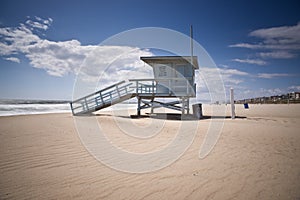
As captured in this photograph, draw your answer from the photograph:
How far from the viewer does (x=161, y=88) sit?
50.5 ft

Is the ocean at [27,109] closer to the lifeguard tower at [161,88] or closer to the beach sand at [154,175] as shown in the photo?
the lifeguard tower at [161,88]

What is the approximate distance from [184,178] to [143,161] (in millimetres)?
1215

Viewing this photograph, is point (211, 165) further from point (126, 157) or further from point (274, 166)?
point (126, 157)

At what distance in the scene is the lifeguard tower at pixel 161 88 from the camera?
1412cm

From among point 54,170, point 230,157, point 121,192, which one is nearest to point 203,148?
point 230,157

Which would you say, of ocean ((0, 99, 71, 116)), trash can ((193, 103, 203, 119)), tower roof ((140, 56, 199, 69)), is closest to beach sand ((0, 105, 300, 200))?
trash can ((193, 103, 203, 119))

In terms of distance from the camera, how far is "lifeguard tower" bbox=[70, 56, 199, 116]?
1412cm

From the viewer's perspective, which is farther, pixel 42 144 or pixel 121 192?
pixel 42 144

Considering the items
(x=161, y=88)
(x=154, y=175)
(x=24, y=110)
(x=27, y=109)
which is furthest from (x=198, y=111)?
(x=27, y=109)

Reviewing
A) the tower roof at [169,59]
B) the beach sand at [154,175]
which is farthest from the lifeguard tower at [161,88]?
the beach sand at [154,175]

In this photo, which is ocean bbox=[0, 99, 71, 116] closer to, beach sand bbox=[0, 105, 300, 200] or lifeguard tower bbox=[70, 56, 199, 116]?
lifeguard tower bbox=[70, 56, 199, 116]

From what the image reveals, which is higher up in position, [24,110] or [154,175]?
[24,110]

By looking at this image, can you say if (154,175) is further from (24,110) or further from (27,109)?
(27,109)

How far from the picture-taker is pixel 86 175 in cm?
330
